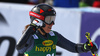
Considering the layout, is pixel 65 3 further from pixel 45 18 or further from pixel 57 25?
pixel 45 18

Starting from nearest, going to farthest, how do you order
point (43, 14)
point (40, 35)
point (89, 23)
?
point (43, 14), point (40, 35), point (89, 23)

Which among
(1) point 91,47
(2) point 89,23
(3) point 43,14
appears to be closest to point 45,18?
(3) point 43,14

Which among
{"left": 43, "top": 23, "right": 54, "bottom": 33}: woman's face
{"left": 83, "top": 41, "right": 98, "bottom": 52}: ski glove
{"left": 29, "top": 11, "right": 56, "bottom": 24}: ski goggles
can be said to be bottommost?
{"left": 83, "top": 41, "right": 98, "bottom": 52}: ski glove

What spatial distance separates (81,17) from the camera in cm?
566

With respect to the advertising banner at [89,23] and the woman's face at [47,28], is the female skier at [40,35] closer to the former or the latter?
the woman's face at [47,28]

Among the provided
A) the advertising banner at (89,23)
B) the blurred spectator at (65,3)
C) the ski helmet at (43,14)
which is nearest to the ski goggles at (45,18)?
the ski helmet at (43,14)

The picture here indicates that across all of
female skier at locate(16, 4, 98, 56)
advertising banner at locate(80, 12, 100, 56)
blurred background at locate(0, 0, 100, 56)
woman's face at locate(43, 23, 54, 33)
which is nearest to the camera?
female skier at locate(16, 4, 98, 56)

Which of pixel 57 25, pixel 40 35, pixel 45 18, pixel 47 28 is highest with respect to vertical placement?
pixel 45 18

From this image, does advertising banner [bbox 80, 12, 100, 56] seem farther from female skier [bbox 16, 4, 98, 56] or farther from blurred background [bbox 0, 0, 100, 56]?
female skier [bbox 16, 4, 98, 56]

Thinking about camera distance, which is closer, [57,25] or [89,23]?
[57,25]

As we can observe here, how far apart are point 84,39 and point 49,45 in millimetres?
2354

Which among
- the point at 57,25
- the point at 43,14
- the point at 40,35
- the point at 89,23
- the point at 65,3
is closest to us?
the point at 43,14

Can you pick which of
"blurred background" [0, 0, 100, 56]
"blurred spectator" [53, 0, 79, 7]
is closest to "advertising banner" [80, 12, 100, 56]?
"blurred background" [0, 0, 100, 56]

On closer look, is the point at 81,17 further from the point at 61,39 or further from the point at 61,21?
the point at 61,39
